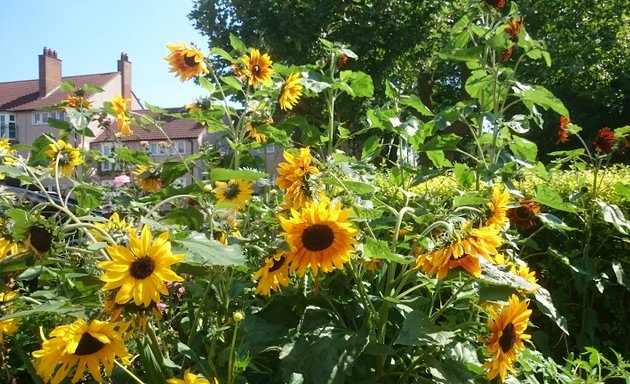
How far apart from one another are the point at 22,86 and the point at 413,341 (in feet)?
141

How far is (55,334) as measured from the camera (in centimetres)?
119

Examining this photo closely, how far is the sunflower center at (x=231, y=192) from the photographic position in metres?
1.95

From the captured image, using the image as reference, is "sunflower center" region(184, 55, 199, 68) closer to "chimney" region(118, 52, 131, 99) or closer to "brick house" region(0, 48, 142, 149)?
"brick house" region(0, 48, 142, 149)

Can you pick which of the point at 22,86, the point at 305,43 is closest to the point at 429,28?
the point at 305,43

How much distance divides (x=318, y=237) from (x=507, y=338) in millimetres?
562

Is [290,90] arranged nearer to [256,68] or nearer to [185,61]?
[256,68]

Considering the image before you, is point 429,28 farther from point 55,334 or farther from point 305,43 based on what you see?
point 55,334

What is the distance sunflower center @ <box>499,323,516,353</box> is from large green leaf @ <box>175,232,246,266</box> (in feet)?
2.30

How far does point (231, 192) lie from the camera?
196 cm

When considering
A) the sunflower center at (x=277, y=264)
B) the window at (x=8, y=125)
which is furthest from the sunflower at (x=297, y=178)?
the window at (x=8, y=125)

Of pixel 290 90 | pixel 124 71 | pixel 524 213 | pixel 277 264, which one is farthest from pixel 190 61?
pixel 124 71

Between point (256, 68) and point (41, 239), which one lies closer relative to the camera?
point (41, 239)

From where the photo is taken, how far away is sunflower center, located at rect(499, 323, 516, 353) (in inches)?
59.6

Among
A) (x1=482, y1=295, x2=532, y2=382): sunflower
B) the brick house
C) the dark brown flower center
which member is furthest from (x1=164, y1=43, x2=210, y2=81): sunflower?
the brick house
